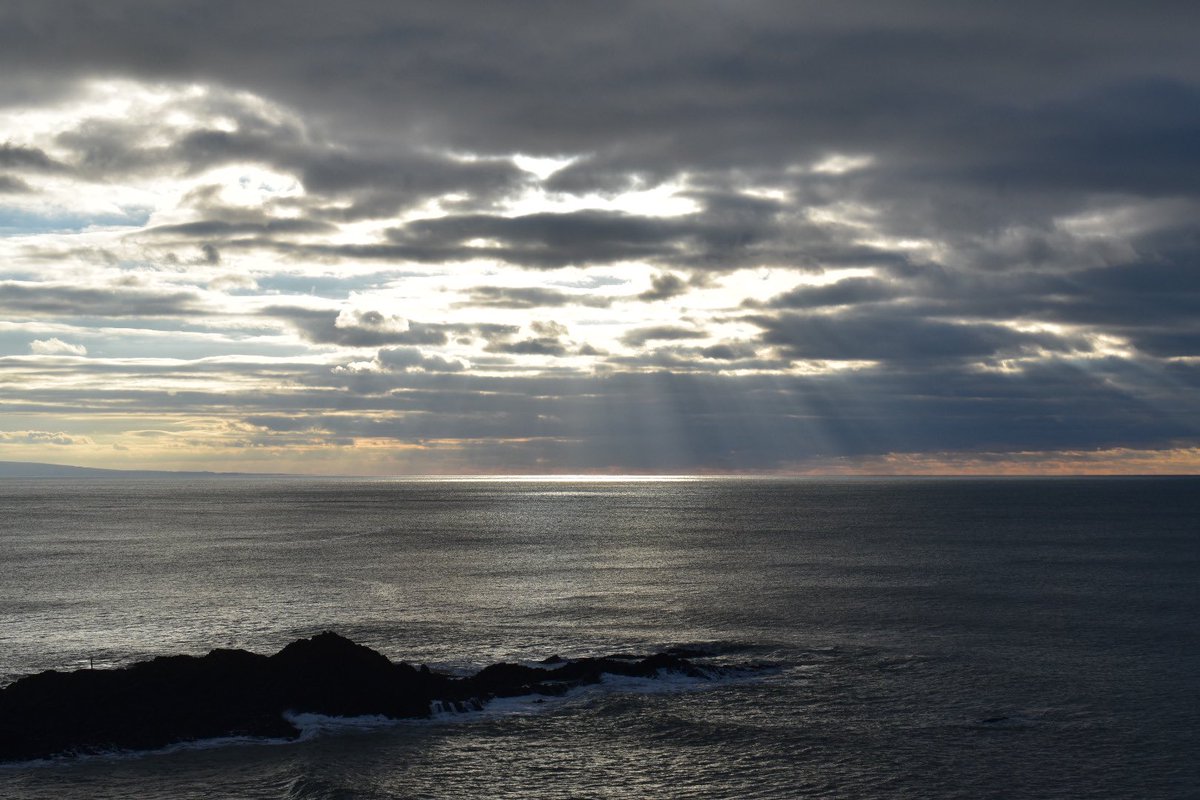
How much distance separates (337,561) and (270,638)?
4909 centimetres

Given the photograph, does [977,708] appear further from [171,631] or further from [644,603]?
[171,631]

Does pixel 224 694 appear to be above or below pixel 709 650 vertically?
above

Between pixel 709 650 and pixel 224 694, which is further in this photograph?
pixel 709 650

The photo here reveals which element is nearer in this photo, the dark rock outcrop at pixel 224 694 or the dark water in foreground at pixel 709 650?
the dark water in foreground at pixel 709 650

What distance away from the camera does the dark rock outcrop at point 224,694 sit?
4081cm

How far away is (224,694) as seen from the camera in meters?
44.2

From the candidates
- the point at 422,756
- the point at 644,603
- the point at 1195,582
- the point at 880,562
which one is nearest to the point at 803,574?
the point at 880,562

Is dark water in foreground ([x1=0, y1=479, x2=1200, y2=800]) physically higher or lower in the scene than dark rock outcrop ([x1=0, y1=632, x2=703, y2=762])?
lower

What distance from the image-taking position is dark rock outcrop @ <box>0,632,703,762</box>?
1607 inches

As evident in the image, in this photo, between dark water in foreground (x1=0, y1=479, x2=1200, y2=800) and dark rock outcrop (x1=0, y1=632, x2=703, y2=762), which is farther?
dark rock outcrop (x1=0, y1=632, x2=703, y2=762)

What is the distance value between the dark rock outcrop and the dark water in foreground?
181 centimetres

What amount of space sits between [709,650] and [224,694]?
27.0 meters

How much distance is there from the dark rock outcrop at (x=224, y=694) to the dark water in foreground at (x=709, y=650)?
1805 millimetres

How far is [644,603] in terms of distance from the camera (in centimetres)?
7819
